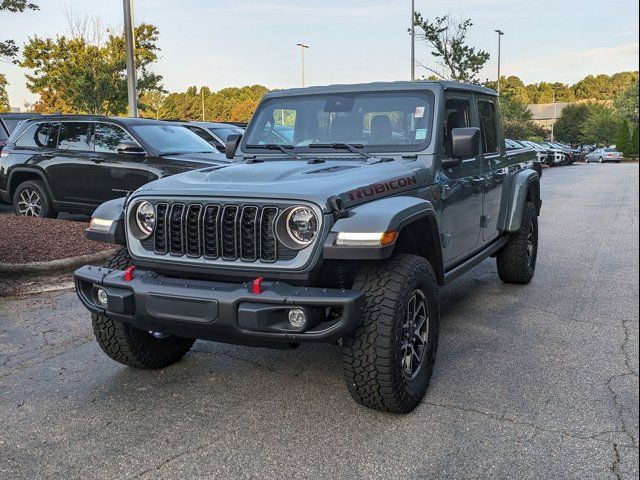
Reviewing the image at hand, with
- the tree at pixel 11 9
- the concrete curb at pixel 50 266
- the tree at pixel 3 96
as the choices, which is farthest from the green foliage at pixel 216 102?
the concrete curb at pixel 50 266

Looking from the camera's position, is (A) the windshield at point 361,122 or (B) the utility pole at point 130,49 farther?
(B) the utility pole at point 130,49

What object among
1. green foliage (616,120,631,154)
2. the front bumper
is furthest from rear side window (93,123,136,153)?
green foliage (616,120,631,154)

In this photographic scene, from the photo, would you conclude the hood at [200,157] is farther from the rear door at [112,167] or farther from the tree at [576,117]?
the tree at [576,117]

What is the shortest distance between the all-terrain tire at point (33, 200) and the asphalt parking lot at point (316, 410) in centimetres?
508

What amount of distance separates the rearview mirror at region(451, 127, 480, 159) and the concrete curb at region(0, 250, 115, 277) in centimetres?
452

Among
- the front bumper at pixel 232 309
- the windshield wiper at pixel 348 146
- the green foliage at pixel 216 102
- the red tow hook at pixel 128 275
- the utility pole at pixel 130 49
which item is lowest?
the front bumper at pixel 232 309

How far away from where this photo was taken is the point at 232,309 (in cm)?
307

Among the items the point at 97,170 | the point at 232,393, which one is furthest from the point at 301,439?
the point at 97,170

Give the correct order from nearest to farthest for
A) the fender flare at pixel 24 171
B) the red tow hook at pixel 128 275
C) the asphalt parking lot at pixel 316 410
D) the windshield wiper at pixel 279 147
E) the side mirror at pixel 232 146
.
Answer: the asphalt parking lot at pixel 316 410, the red tow hook at pixel 128 275, the windshield wiper at pixel 279 147, the side mirror at pixel 232 146, the fender flare at pixel 24 171

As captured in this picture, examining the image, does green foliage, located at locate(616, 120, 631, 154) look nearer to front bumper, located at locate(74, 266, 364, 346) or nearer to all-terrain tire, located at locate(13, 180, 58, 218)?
front bumper, located at locate(74, 266, 364, 346)

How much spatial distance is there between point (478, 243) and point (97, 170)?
651cm

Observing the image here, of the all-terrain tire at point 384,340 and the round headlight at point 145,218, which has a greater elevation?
the round headlight at point 145,218

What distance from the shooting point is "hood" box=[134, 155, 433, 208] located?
3.32 m

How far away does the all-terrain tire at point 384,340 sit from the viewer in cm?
319
